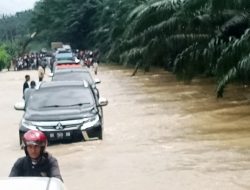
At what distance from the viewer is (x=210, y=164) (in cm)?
1189

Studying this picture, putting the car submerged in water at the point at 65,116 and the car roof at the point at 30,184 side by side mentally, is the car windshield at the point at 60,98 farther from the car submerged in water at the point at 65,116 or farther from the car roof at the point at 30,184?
the car roof at the point at 30,184

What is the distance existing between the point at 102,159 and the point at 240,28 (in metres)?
11.9

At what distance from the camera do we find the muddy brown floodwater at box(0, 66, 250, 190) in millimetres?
10828

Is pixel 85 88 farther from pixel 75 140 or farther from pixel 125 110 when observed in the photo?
pixel 125 110

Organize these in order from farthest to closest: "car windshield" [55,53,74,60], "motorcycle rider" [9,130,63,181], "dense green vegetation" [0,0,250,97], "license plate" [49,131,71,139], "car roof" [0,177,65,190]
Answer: "car windshield" [55,53,74,60] → "dense green vegetation" [0,0,250,97] → "license plate" [49,131,71,139] → "motorcycle rider" [9,130,63,181] → "car roof" [0,177,65,190]


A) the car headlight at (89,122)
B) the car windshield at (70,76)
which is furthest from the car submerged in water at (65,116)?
the car windshield at (70,76)

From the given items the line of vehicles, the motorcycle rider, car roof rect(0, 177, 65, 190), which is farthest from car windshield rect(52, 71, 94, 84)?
car roof rect(0, 177, 65, 190)

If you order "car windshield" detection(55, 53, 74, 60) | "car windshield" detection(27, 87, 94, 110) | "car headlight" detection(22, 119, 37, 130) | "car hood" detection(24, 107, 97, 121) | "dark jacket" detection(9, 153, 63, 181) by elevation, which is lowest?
"car windshield" detection(55, 53, 74, 60)

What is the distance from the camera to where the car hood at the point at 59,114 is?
1361 centimetres

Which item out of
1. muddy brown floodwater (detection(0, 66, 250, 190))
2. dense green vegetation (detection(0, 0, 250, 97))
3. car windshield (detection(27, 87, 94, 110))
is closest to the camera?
muddy brown floodwater (detection(0, 66, 250, 190))

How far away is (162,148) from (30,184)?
9513mm

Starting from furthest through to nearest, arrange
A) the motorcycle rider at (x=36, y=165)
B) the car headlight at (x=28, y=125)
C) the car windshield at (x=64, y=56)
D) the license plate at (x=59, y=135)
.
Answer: the car windshield at (x=64, y=56), the license plate at (x=59, y=135), the car headlight at (x=28, y=125), the motorcycle rider at (x=36, y=165)

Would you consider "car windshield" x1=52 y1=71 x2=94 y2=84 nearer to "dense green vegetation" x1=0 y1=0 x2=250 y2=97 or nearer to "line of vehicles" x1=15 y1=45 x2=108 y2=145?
"dense green vegetation" x1=0 y1=0 x2=250 y2=97

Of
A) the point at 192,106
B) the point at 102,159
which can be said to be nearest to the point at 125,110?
the point at 192,106
